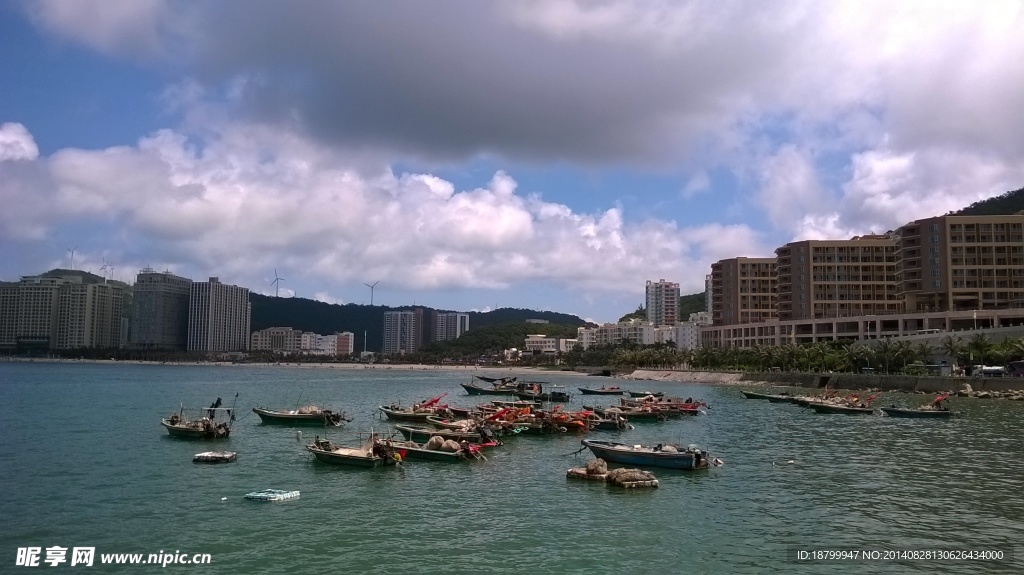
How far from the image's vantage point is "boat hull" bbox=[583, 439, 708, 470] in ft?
117

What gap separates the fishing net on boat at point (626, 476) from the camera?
31.7 m

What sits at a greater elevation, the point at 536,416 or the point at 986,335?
the point at 986,335

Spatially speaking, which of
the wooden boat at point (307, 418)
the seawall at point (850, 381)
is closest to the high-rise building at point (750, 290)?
the seawall at point (850, 381)

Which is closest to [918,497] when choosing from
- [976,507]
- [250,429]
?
[976,507]

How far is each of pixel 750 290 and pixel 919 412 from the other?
131180mm

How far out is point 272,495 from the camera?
28.4m

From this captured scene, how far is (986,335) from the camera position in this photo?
4126 inches

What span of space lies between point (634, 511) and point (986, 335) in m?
99.6

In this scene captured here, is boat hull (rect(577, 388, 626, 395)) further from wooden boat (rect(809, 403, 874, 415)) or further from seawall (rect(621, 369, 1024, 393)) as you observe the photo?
wooden boat (rect(809, 403, 874, 415))

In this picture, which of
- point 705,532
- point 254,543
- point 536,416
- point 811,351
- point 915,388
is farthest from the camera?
point 811,351

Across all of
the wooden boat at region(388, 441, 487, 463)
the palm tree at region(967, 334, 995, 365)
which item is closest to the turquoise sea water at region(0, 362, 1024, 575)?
the wooden boat at region(388, 441, 487, 463)

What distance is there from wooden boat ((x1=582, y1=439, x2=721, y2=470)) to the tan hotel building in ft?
342

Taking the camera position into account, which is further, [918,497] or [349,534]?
[918,497]

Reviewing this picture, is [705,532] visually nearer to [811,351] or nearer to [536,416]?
[536,416]
